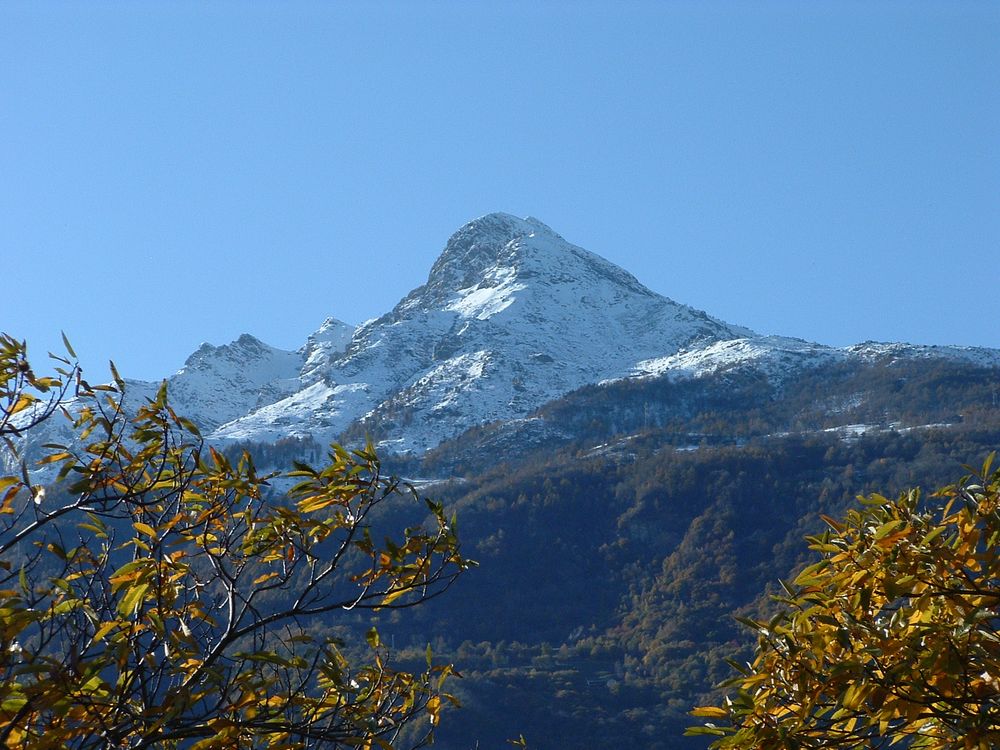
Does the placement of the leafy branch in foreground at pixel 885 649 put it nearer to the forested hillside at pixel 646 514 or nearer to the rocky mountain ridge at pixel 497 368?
the forested hillside at pixel 646 514

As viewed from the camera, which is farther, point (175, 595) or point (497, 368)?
point (497, 368)

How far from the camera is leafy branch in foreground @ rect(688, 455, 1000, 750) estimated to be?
3.61 meters

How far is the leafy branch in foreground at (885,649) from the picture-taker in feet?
11.8

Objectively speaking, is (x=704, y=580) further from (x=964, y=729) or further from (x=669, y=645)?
(x=964, y=729)

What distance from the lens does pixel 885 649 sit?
3.77 meters

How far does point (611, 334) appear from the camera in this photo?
19562 centimetres

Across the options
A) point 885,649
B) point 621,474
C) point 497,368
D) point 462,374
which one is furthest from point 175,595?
point 462,374

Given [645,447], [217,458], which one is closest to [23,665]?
[217,458]

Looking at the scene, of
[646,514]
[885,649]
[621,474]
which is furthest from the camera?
[621,474]

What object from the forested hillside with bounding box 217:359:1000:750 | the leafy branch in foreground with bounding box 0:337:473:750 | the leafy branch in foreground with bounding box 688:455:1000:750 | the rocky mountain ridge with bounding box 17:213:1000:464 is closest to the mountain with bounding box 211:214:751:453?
the rocky mountain ridge with bounding box 17:213:1000:464

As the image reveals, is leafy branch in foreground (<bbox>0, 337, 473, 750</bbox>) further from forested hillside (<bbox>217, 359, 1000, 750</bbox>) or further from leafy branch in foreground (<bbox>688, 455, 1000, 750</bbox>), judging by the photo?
forested hillside (<bbox>217, 359, 1000, 750</bbox>)

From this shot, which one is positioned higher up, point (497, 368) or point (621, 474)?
point (497, 368)

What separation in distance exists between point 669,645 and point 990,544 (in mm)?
82970

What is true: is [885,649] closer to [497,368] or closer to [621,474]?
[621,474]
